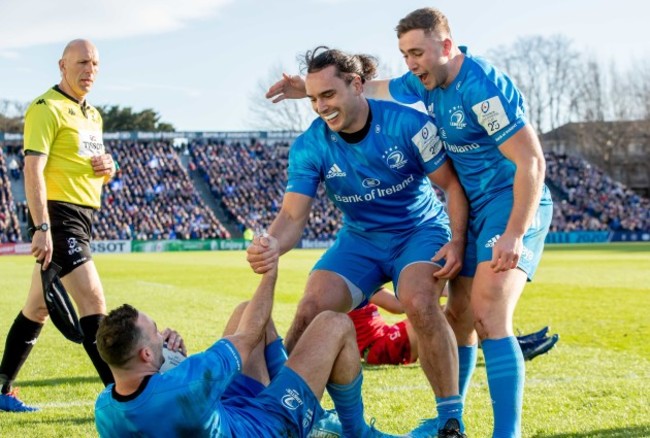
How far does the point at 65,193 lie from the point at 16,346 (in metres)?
1.28

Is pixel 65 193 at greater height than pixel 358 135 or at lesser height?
lesser

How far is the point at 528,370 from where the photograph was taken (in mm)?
7406

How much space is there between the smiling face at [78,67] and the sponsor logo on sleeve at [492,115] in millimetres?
3056

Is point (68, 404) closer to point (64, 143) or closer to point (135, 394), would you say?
point (64, 143)

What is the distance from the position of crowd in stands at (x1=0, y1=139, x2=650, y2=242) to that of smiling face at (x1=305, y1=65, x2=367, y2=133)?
4091 cm

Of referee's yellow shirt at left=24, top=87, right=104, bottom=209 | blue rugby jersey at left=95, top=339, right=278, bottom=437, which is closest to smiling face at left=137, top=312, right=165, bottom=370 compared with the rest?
blue rugby jersey at left=95, top=339, right=278, bottom=437

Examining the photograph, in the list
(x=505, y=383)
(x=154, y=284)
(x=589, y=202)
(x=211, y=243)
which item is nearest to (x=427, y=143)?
(x=505, y=383)

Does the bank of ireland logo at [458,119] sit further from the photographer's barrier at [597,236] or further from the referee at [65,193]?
the photographer's barrier at [597,236]

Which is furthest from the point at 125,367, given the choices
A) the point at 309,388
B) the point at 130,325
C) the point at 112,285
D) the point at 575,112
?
the point at 575,112

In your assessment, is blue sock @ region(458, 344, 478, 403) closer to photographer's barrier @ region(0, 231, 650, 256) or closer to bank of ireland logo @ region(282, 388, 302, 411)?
bank of ireland logo @ region(282, 388, 302, 411)

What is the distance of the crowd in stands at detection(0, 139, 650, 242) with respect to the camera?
47500 millimetres

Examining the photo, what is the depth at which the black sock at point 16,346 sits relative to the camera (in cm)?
625

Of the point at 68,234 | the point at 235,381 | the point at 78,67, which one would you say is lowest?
the point at 235,381

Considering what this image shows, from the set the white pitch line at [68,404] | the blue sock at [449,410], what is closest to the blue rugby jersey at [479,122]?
the blue sock at [449,410]
